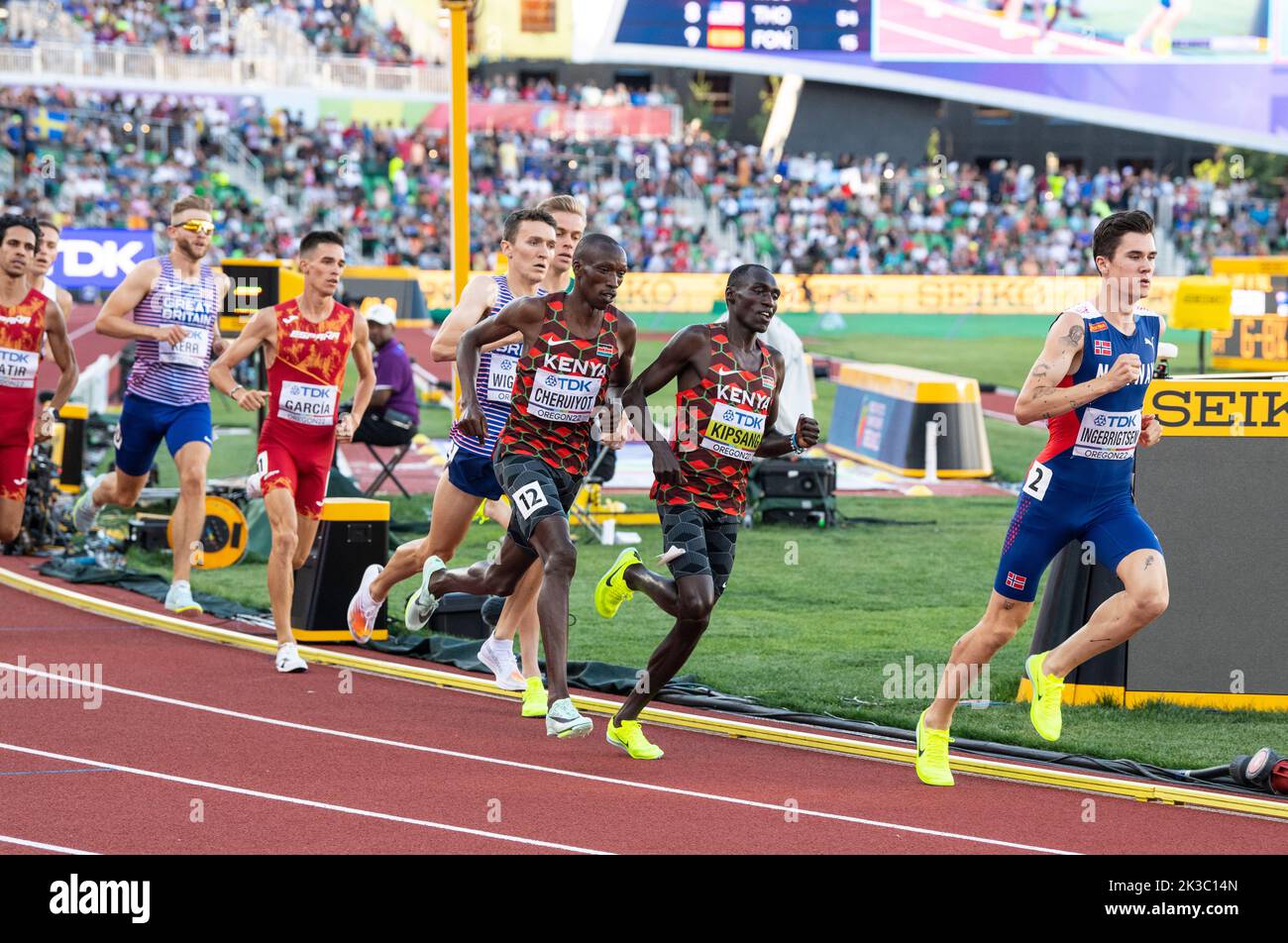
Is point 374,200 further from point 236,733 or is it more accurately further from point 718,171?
point 236,733

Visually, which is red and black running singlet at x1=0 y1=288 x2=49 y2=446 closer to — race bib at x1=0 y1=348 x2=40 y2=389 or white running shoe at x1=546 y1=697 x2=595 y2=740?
race bib at x1=0 y1=348 x2=40 y2=389

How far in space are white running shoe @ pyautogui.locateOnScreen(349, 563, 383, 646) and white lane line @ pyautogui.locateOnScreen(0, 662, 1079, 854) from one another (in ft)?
3.93

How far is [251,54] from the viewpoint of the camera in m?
50.7

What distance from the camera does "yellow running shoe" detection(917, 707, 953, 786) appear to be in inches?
280

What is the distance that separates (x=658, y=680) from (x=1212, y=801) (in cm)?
222

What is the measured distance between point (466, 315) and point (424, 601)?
1410mm

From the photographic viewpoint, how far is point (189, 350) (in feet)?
34.0

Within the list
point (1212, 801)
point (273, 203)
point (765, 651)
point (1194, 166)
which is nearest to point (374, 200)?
point (273, 203)

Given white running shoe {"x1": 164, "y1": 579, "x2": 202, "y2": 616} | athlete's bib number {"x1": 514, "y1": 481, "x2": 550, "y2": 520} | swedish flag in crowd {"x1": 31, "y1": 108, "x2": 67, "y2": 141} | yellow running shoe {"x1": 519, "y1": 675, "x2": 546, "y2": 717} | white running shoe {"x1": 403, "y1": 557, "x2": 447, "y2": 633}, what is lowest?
white running shoe {"x1": 164, "y1": 579, "x2": 202, "y2": 616}

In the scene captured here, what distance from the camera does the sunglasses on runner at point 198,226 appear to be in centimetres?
1012

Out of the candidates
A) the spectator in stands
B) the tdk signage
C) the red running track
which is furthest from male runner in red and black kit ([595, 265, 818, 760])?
the tdk signage

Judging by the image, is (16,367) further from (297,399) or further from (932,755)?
(932,755)

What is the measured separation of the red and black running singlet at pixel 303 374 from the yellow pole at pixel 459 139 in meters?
2.78

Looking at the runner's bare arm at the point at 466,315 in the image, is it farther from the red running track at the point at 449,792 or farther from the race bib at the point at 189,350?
the race bib at the point at 189,350
